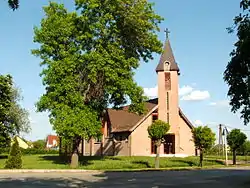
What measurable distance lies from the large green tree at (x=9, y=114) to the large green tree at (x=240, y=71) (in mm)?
35958

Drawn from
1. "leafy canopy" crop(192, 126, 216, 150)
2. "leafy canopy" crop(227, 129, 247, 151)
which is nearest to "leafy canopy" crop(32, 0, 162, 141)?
"leafy canopy" crop(192, 126, 216, 150)

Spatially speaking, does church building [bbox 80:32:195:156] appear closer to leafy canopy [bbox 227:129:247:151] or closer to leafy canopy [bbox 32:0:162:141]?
leafy canopy [bbox 227:129:247:151]

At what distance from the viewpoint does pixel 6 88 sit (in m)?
49.4

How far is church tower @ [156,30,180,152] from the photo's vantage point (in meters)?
51.2

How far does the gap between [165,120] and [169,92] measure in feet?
12.2

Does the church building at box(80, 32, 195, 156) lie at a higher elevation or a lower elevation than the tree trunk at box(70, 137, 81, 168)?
higher

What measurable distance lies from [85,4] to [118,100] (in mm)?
8850

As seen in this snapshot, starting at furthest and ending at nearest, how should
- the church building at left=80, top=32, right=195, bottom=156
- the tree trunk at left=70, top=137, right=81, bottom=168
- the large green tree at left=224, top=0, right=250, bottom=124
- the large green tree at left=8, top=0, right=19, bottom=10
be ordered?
the church building at left=80, top=32, right=195, bottom=156
the tree trunk at left=70, top=137, right=81, bottom=168
the large green tree at left=224, top=0, right=250, bottom=124
the large green tree at left=8, top=0, right=19, bottom=10

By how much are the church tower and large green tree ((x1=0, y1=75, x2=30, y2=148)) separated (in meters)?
19.0

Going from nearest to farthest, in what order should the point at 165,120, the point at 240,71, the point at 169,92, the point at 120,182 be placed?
the point at 240,71 < the point at 120,182 < the point at 165,120 < the point at 169,92

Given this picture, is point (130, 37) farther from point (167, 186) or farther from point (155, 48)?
point (167, 186)

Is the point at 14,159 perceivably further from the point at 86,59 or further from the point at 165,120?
the point at 165,120

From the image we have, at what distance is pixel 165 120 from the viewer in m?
51.0

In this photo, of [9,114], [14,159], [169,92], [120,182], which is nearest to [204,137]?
[169,92]
